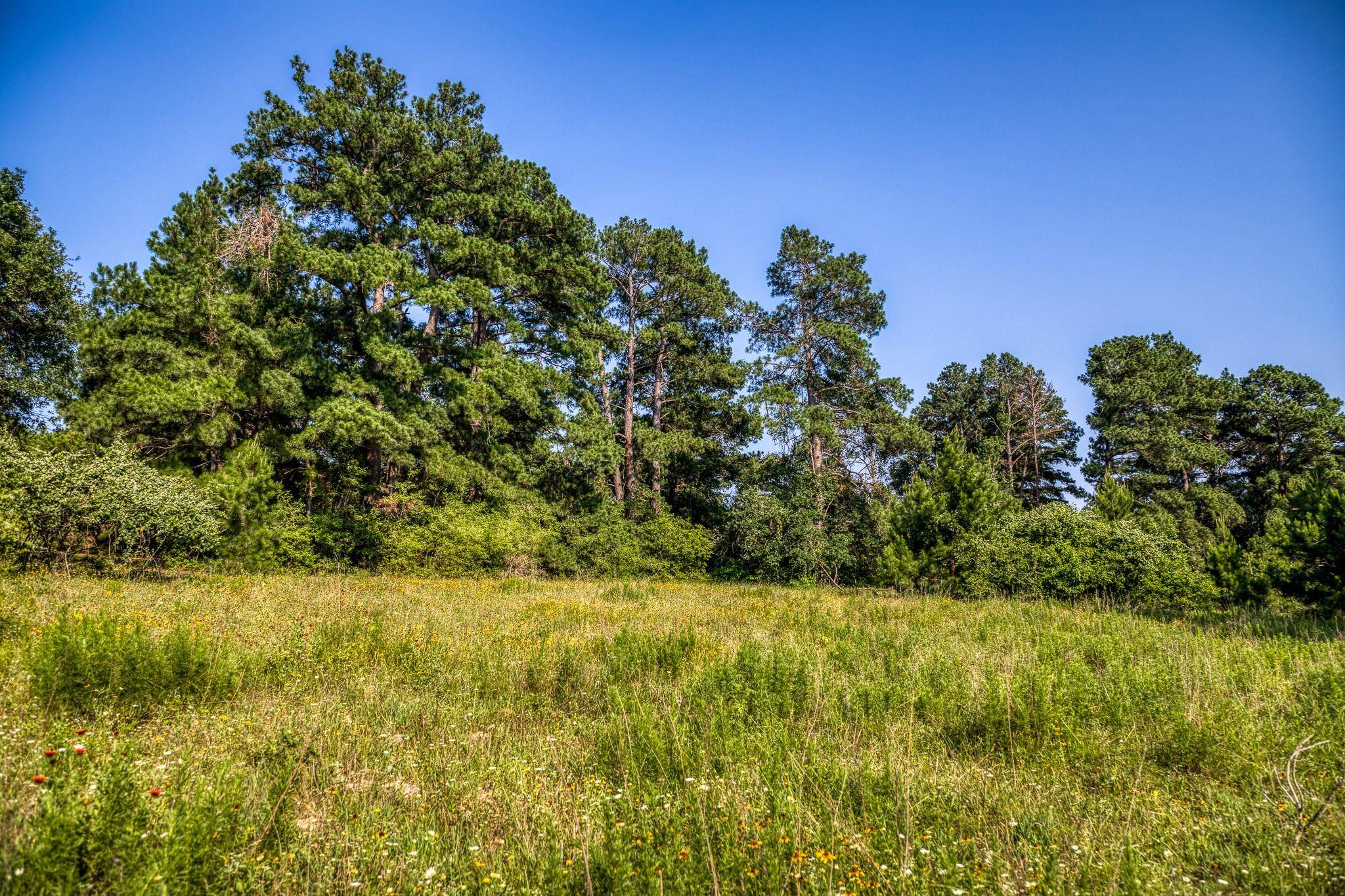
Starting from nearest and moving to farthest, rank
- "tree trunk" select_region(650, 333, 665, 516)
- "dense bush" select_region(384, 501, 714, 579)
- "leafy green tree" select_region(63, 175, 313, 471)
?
"leafy green tree" select_region(63, 175, 313, 471)
"dense bush" select_region(384, 501, 714, 579)
"tree trunk" select_region(650, 333, 665, 516)

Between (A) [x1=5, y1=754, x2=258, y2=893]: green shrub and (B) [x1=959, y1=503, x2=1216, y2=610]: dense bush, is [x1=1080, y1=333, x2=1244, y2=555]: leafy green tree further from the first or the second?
(A) [x1=5, y1=754, x2=258, y2=893]: green shrub

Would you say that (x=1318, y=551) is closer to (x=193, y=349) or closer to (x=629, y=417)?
(x=629, y=417)

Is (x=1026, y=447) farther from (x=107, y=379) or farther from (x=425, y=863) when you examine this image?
(x=107, y=379)

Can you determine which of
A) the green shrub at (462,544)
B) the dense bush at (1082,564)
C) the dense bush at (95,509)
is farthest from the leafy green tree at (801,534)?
the dense bush at (95,509)

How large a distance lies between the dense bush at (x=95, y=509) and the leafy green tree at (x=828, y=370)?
19.5 metres

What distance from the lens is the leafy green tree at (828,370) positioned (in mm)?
24016

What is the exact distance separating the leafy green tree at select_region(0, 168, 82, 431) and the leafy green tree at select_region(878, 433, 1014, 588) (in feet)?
99.0

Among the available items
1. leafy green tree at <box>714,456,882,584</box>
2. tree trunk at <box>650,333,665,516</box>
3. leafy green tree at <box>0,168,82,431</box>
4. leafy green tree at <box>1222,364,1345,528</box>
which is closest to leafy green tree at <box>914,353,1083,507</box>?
leafy green tree at <box>1222,364,1345,528</box>

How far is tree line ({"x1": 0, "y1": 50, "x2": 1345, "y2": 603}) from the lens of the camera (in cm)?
1493

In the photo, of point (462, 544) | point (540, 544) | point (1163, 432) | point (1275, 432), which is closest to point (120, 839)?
point (462, 544)

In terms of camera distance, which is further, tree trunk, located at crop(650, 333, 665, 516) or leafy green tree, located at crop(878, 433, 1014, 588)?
tree trunk, located at crop(650, 333, 665, 516)

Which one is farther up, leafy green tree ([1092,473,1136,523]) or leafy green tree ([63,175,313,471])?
leafy green tree ([63,175,313,471])

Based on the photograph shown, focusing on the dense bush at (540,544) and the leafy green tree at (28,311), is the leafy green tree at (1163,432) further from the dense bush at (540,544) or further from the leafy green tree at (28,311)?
the leafy green tree at (28,311)

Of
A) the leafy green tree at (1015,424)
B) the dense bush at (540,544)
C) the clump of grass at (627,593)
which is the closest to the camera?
the clump of grass at (627,593)
